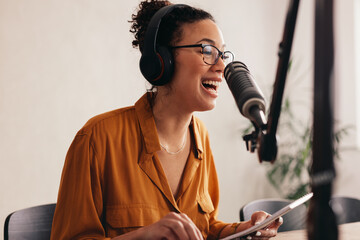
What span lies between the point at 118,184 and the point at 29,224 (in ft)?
1.38

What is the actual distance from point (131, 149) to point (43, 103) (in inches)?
43.7

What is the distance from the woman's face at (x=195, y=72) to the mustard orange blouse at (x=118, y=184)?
133mm

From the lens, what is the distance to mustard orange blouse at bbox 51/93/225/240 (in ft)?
3.45

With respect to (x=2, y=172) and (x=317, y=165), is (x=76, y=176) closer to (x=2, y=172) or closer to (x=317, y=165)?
(x=317, y=165)

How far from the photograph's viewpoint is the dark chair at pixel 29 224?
1.26 metres

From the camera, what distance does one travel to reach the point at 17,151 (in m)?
1.99

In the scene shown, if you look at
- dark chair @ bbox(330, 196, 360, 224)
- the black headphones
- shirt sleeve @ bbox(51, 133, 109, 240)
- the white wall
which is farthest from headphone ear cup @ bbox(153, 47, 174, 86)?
dark chair @ bbox(330, 196, 360, 224)

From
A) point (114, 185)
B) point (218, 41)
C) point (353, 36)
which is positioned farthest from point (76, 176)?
point (353, 36)

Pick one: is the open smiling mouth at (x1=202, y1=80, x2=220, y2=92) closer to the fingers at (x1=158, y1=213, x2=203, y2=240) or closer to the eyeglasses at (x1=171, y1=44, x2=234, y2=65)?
the eyeglasses at (x1=171, y1=44, x2=234, y2=65)

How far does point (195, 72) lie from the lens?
1193 millimetres

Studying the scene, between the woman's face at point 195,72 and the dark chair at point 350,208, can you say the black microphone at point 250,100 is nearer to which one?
the woman's face at point 195,72

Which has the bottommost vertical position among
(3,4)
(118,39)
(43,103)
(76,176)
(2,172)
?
(2,172)

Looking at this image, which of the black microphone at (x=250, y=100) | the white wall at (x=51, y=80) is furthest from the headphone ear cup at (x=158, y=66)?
the white wall at (x=51, y=80)

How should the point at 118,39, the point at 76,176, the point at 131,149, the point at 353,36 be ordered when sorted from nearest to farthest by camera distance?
the point at 76,176
the point at 131,149
the point at 118,39
the point at 353,36
